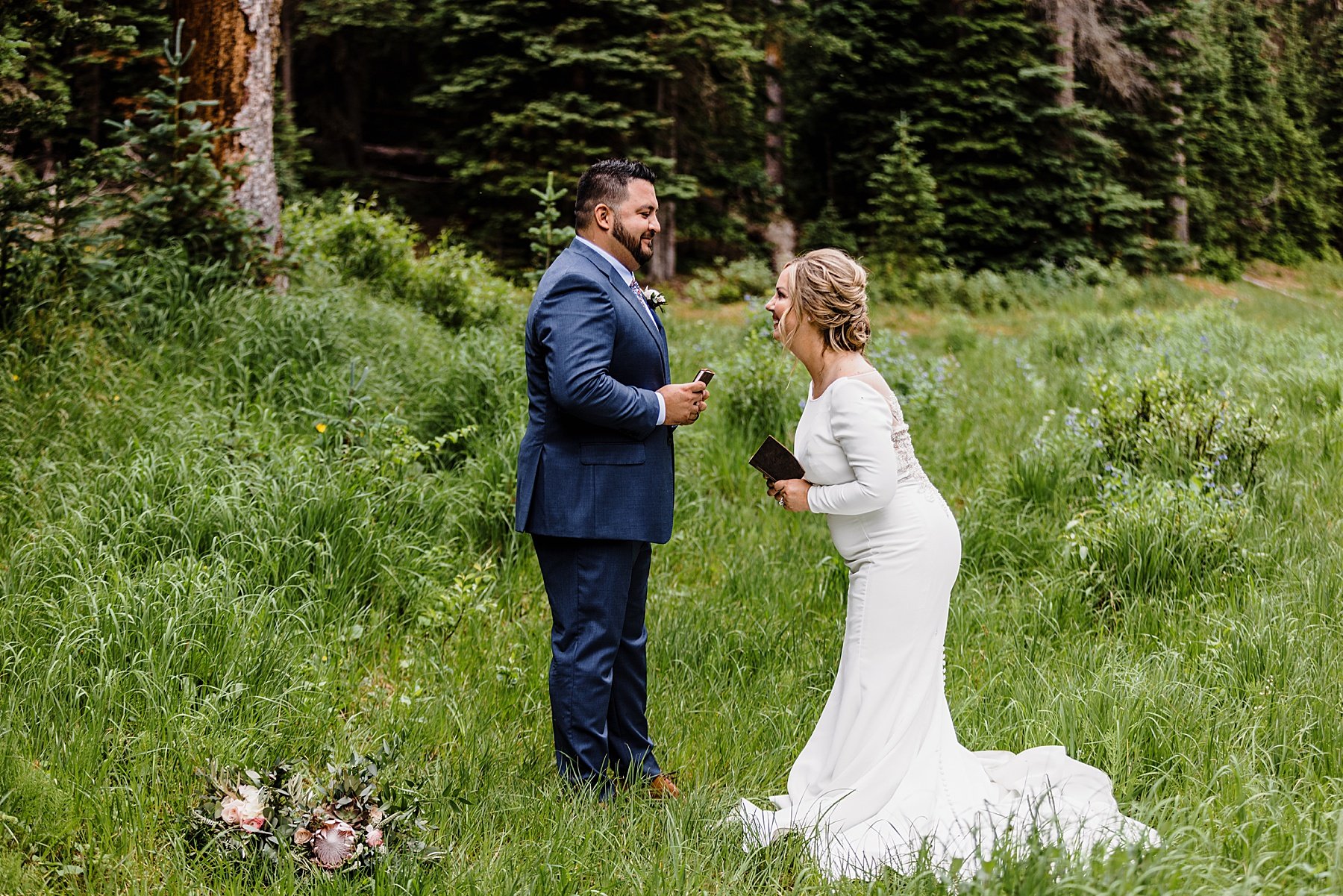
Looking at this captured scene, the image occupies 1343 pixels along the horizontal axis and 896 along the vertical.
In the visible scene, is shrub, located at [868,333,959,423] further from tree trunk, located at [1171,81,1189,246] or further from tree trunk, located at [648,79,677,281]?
tree trunk, located at [1171,81,1189,246]

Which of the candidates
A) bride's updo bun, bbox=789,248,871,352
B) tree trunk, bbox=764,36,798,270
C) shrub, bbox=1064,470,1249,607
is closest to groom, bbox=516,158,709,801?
bride's updo bun, bbox=789,248,871,352

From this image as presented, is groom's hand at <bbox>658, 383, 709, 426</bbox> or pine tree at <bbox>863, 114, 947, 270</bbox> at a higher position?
pine tree at <bbox>863, 114, 947, 270</bbox>

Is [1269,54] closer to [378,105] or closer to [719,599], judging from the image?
[378,105]

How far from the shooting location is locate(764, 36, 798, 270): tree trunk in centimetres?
1892

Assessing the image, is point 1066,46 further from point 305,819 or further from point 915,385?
point 305,819

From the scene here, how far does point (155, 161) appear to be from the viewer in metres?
6.77

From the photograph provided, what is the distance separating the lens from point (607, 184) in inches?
134

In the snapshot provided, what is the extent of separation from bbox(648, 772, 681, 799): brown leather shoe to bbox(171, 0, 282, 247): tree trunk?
531 centimetres

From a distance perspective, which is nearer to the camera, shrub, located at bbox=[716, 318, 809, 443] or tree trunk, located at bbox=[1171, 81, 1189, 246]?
A: shrub, located at bbox=[716, 318, 809, 443]

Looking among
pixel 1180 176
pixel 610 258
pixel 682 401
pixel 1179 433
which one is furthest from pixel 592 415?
pixel 1180 176

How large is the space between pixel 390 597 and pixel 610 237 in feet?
7.28

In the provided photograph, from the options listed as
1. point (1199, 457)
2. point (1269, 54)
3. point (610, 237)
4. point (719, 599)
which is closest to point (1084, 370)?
point (1199, 457)

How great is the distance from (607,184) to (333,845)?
225cm

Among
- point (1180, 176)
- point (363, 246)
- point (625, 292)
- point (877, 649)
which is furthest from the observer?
point (1180, 176)
